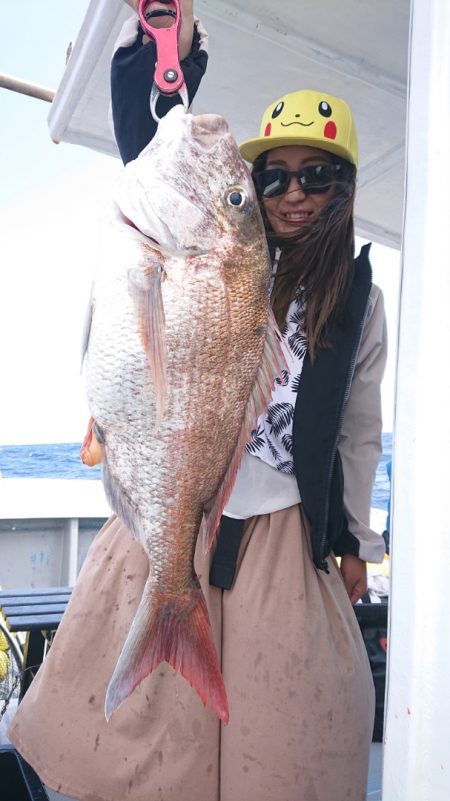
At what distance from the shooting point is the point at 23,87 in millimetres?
5207

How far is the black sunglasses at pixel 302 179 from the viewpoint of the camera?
2014 millimetres

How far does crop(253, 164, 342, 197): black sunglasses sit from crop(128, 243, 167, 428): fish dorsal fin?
73 centimetres

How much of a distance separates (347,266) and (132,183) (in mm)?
723

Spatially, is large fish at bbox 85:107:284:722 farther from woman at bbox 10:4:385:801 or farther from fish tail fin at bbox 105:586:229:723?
woman at bbox 10:4:385:801

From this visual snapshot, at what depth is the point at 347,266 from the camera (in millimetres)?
1909

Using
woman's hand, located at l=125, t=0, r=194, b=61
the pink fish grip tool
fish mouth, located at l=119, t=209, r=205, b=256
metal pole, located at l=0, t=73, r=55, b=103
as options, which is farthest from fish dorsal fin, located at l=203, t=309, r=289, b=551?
metal pole, located at l=0, t=73, r=55, b=103

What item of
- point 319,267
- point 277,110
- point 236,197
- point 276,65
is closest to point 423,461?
point 236,197

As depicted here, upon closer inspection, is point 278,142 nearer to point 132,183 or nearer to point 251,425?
point 132,183

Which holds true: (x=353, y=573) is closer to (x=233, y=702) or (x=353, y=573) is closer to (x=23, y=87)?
(x=233, y=702)

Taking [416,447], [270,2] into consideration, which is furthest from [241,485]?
[270,2]

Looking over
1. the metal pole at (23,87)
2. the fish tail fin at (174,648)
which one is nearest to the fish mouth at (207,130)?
the fish tail fin at (174,648)

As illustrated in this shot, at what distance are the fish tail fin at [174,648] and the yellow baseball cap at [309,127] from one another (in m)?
1.44

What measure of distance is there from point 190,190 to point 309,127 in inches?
27.0

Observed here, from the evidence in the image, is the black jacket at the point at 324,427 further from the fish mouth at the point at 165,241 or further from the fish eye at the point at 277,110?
the fish eye at the point at 277,110
